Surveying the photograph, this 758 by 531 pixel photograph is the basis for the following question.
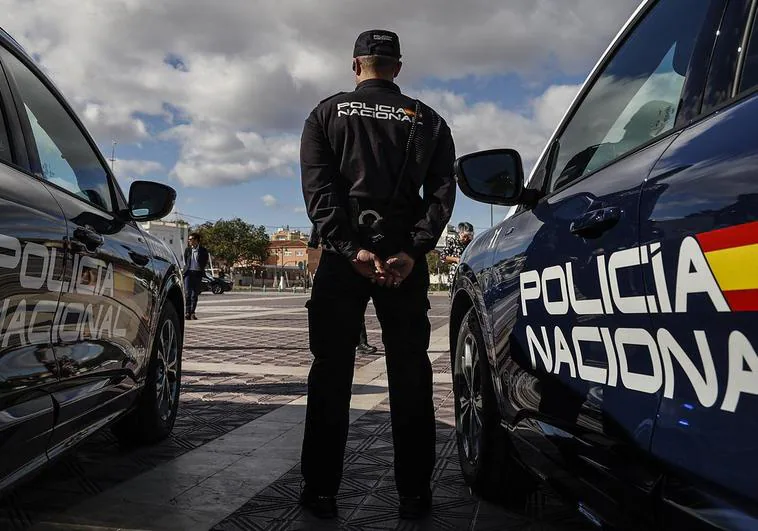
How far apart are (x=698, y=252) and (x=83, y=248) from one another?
1980mm

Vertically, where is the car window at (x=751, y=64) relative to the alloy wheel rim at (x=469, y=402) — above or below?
above

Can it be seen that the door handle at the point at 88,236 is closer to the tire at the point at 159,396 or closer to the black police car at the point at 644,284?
the tire at the point at 159,396

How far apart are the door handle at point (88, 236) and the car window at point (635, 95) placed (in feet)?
5.31

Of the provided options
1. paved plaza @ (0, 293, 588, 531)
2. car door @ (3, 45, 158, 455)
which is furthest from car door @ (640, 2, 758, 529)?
car door @ (3, 45, 158, 455)

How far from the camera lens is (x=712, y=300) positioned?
46.3 inches

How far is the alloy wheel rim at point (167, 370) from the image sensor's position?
151 inches

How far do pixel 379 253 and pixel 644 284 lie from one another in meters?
1.41

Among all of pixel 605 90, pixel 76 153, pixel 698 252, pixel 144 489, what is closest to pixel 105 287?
pixel 76 153

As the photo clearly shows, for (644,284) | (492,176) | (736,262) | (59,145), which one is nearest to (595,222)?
(644,284)

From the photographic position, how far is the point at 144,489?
3059 mm

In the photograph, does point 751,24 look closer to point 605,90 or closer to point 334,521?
point 605,90

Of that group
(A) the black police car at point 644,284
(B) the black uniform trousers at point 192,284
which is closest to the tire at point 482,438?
(A) the black police car at point 644,284

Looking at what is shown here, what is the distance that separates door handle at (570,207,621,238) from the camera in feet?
5.29

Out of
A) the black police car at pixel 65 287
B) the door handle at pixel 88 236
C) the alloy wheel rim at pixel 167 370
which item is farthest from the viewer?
the alloy wheel rim at pixel 167 370
